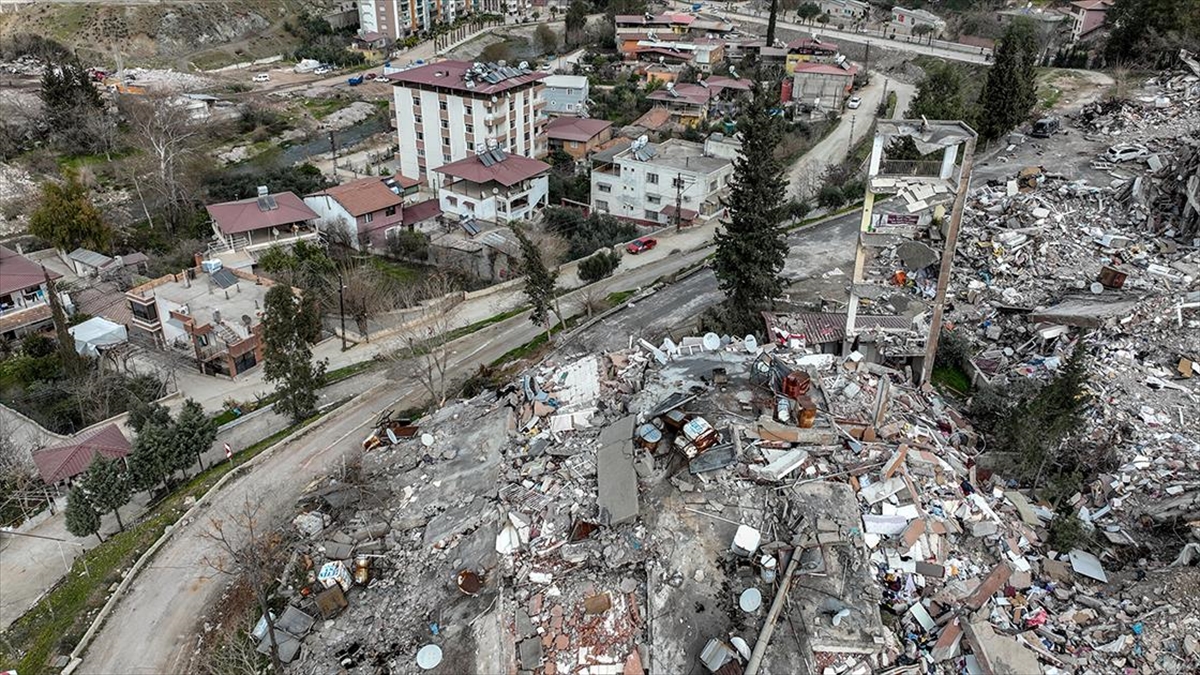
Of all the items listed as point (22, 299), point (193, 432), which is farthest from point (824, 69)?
point (193, 432)

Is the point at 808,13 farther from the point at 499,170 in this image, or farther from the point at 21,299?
the point at 21,299

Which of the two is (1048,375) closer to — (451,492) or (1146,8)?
(451,492)

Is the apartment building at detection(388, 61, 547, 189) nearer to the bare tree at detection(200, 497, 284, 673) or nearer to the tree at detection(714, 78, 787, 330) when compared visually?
the tree at detection(714, 78, 787, 330)

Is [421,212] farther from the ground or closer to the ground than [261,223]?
closer to the ground

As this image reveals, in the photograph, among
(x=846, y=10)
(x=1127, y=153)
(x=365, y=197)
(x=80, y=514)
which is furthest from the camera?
(x=846, y=10)

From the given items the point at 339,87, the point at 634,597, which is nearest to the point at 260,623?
the point at 634,597

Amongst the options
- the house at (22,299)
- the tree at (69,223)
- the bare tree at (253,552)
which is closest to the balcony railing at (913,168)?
the bare tree at (253,552)

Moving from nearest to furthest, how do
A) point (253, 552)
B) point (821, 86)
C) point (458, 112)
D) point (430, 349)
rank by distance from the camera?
point (253, 552) → point (430, 349) → point (458, 112) → point (821, 86)
